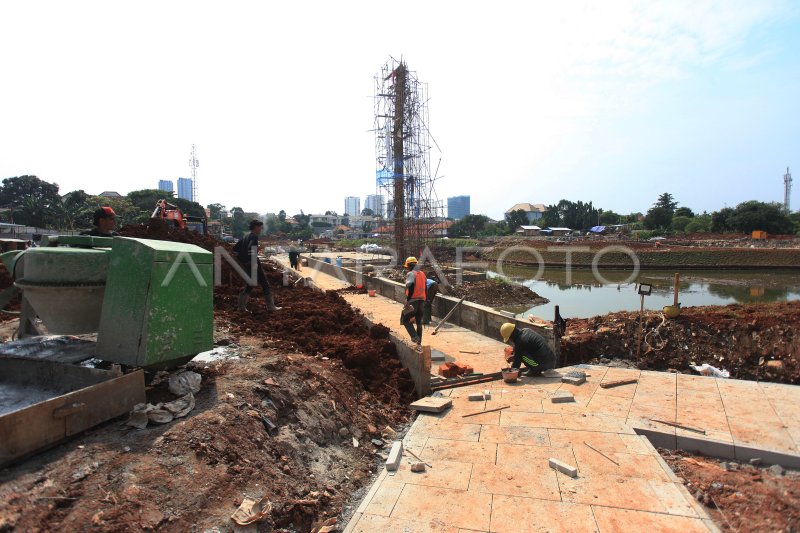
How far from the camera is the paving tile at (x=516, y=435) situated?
4355 millimetres

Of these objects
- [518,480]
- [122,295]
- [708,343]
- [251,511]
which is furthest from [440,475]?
[708,343]

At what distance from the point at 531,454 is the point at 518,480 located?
0.49 metres

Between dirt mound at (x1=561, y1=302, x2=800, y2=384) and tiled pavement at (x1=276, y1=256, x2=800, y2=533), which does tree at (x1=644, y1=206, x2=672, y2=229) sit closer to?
dirt mound at (x1=561, y1=302, x2=800, y2=384)

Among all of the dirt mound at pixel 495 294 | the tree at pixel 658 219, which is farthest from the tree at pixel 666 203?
the dirt mound at pixel 495 294

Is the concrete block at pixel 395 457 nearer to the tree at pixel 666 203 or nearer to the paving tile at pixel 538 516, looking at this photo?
the paving tile at pixel 538 516

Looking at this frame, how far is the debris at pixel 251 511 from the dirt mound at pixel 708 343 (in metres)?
6.86

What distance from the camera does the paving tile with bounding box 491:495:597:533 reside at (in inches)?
120

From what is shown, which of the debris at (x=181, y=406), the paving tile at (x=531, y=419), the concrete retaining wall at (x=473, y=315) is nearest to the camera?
the debris at (x=181, y=406)

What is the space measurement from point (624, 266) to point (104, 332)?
44.6 m

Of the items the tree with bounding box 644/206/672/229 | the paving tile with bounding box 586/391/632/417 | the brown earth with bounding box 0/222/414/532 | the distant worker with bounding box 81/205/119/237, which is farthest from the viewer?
the tree with bounding box 644/206/672/229

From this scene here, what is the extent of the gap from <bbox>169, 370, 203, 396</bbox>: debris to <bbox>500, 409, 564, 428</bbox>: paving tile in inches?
120

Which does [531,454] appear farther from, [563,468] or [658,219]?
[658,219]

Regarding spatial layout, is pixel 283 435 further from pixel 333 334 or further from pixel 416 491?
pixel 333 334

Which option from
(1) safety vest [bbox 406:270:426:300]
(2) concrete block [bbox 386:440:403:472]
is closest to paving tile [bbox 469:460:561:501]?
(2) concrete block [bbox 386:440:403:472]
